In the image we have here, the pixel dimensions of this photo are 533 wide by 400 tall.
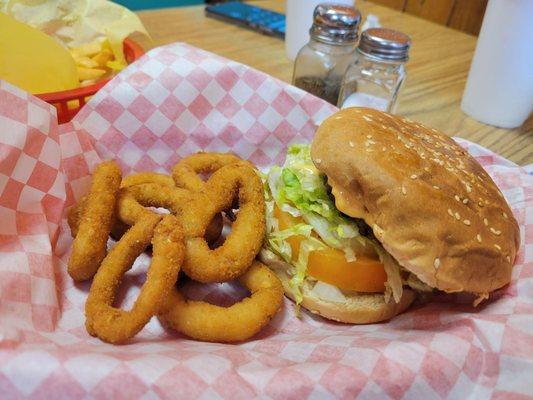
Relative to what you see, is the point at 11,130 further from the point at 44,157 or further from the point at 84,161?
the point at 84,161

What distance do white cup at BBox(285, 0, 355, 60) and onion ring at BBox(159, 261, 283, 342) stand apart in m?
1.81

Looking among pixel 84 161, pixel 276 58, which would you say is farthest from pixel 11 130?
pixel 276 58

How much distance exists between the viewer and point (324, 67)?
82.5 inches

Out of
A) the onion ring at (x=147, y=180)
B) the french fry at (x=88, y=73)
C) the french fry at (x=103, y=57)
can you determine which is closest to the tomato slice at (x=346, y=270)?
the onion ring at (x=147, y=180)

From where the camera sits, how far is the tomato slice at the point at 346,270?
1.29 meters

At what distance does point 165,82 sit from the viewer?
1689 mm

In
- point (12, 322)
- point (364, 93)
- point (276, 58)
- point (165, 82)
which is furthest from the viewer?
point (276, 58)

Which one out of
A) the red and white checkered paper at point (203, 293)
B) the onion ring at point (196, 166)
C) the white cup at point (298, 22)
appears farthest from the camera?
the white cup at point (298, 22)

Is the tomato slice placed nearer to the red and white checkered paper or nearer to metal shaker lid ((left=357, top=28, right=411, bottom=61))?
the red and white checkered paper

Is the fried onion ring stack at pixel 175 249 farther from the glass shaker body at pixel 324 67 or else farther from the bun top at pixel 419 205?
the glass shaker body at pixel 324 67

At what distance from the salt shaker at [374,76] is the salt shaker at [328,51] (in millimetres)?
78

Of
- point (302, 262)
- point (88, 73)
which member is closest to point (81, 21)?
point (88, 73)

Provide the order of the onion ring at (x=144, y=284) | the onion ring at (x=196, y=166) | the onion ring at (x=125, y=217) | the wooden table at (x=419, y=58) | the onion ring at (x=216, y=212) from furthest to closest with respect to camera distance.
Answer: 1. the wooden table at (x=419, y=58)
2. the onion ring at (x=196, y=166)
3. the onion ring at (x=125, y=217)
4. the onion ring at (x=216, y=212)
5. the onion ring at (x=144, y=284)

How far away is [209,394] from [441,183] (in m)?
0.74
